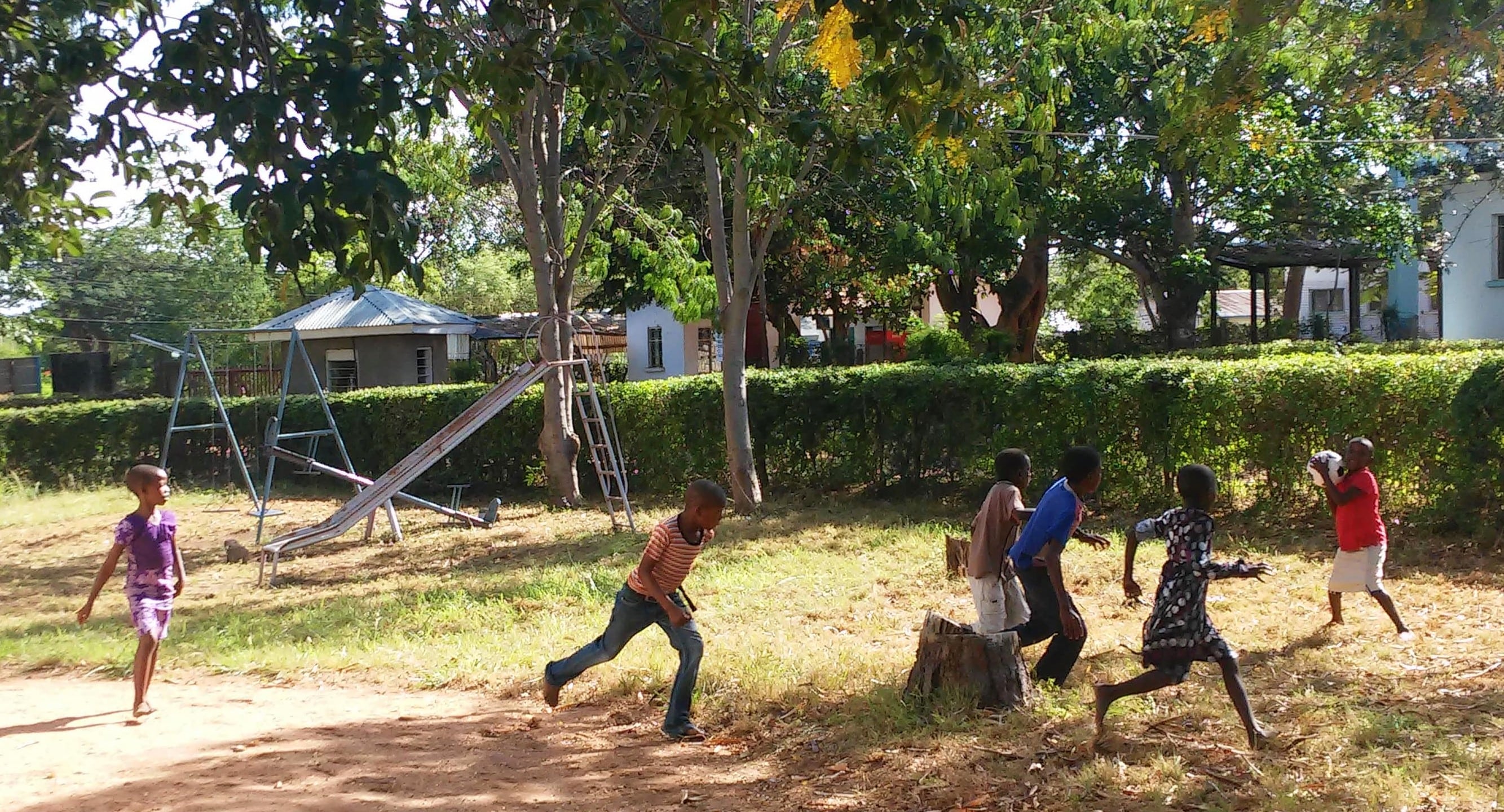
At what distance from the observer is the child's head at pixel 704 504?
5707 mm

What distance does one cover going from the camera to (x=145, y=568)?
21.9ft

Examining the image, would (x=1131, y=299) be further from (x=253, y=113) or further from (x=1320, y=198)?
(x=253, y=113)

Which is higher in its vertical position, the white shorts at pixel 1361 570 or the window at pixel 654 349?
the window at pixel 654 349

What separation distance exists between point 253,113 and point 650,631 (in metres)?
4.56

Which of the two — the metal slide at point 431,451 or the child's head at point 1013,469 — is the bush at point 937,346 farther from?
the child's head at point 1013,469

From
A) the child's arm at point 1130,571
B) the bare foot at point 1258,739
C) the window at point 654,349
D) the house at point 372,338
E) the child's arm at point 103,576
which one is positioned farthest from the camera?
the window at point 654,349

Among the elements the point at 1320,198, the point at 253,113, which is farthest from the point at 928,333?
the point at 253,113

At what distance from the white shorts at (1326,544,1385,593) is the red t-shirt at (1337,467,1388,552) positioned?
0.03 m

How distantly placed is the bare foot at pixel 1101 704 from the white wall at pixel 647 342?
2961cm

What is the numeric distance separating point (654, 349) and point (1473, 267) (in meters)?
21.3

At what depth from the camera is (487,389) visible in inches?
739

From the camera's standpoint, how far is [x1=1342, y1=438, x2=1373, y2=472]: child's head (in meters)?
7.20

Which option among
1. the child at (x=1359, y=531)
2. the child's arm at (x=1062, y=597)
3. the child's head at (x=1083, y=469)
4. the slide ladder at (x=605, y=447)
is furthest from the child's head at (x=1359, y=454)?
the slide ladder at (x=605, y=447)

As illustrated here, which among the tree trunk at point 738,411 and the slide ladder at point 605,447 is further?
the tree trunk at point 738,411
